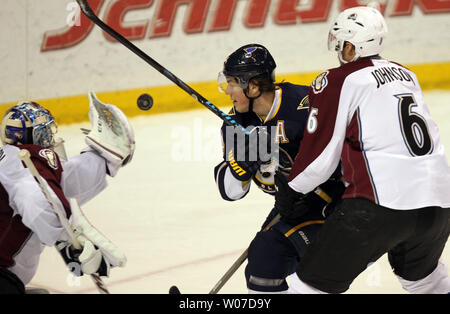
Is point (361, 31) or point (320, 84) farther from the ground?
point (361, 31)

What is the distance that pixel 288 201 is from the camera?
8.66ft

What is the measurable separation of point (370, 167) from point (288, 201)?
382 millimetres

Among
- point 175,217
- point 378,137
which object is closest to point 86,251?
point 378,137

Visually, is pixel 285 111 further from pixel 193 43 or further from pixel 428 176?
pixel 193 43

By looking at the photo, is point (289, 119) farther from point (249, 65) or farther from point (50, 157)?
point (50, 157)

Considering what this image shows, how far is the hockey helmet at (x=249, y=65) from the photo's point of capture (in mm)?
2795

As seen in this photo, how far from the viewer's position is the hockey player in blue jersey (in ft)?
8.91

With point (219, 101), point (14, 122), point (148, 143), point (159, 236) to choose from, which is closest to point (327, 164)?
point (14, 122)

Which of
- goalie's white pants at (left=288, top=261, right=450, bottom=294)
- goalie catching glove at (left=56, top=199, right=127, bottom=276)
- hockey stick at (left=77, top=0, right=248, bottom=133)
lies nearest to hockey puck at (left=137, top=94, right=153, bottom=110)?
hockey stick at (left=77, top=0, right=248, bottom=133)

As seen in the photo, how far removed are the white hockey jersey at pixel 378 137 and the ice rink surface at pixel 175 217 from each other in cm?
Result: 109

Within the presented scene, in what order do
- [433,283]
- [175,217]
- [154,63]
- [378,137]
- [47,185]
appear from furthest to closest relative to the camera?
[175,217] → [154,63] → [433,283] → [47,185] → [378,137]

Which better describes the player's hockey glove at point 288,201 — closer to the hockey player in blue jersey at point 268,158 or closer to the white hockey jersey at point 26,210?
the hockey player in blue jersey at point 268,158

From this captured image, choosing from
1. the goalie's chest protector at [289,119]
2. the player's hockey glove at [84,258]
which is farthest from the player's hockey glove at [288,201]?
the player's hockey glove at [84,258]

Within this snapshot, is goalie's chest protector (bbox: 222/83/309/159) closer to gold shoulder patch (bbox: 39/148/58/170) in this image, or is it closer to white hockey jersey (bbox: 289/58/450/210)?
white hockey jersey (bbox: 289/58/450/210)
